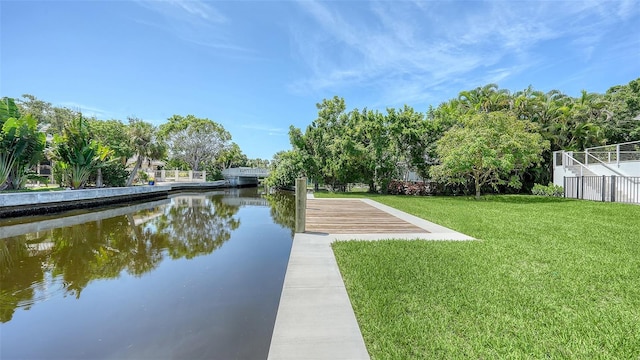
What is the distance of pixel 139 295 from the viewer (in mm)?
4207

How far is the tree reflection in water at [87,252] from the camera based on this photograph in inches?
181

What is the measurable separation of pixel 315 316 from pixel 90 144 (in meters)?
22.1

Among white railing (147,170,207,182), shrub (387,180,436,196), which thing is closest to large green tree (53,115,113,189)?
white railing (147,170,207,182)

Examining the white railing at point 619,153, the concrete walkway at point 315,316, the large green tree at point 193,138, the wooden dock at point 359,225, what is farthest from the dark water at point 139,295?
the large green tree at point 193,138

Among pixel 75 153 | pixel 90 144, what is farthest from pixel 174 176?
pixel 75 153

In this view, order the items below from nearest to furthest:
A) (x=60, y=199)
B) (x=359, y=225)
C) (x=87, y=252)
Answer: (x=87, y=252), (x=359, y=225), (x=60, y=199)

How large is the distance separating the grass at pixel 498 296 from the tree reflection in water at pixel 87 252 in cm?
416

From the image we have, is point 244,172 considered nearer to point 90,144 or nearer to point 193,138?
point 193,138

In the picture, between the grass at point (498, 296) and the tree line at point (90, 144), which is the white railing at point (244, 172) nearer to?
the tree line at point (90, 144)

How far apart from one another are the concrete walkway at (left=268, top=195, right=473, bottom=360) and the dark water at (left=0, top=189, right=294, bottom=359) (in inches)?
14.2

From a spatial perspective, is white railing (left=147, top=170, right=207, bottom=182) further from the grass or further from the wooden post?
the grass

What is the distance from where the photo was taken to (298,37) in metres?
15.7

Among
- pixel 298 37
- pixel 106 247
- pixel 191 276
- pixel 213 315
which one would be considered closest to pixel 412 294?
pixel 213 315

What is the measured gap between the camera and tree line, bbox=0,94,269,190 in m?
14.6
